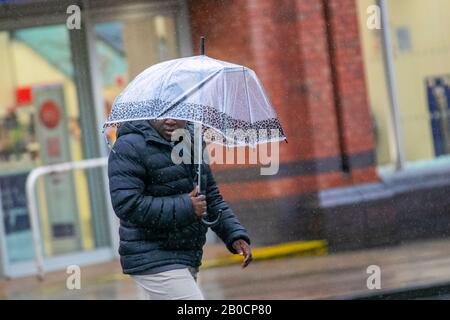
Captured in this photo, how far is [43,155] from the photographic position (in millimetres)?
12797

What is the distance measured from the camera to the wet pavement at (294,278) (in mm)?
10008

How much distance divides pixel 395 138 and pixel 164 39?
270cm

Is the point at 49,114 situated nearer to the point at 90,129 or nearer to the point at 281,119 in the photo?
the point at 90,129

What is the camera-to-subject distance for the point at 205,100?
20.2 feet

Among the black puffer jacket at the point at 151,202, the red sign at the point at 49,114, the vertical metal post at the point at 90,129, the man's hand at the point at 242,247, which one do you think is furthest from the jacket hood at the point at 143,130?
the red sign at the point at 49,114

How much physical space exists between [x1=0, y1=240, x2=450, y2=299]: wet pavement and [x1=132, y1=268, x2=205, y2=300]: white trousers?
12.0ft

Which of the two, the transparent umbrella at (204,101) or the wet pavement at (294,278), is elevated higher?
the transparent umbrella at (204,101)

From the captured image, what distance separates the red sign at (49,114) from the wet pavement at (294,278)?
1609 millimetres

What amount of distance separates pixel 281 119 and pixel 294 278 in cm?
206

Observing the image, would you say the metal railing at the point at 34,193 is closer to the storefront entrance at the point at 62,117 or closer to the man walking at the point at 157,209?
the storefront entrance at the point at 62,117

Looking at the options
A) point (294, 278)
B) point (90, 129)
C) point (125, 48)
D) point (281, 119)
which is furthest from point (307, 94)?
point (90, 129)

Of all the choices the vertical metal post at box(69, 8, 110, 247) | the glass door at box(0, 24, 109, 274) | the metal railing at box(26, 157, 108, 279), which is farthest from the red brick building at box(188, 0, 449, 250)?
the glass door at box(0, 24, 109, 274)
